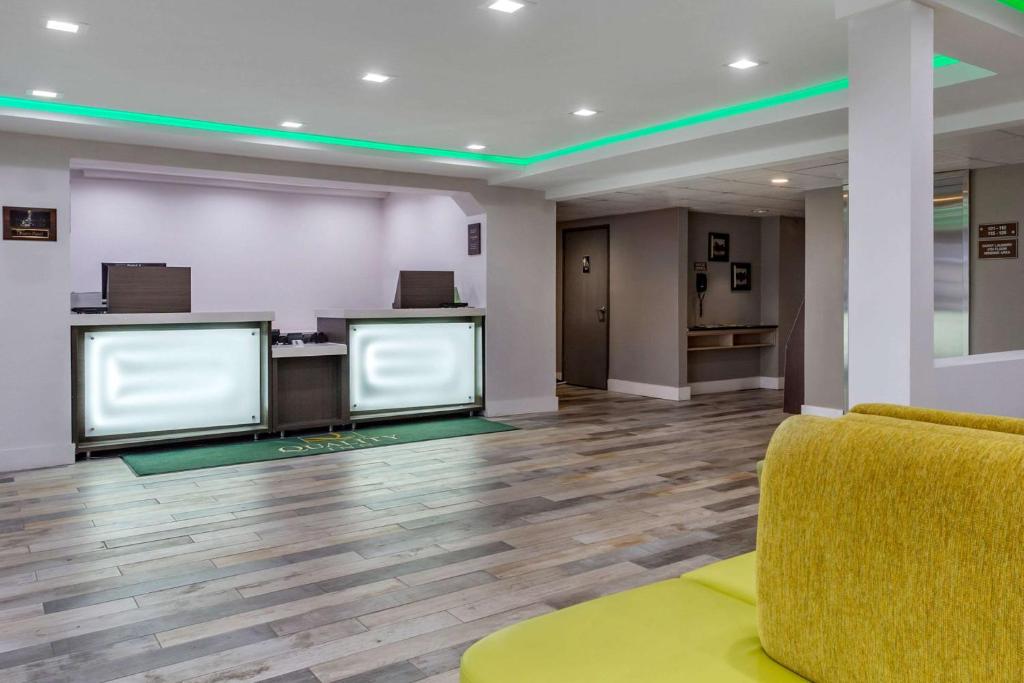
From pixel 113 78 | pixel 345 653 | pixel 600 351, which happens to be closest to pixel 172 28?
pixel 113 78

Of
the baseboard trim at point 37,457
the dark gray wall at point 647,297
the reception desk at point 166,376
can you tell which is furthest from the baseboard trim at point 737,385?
the baseboard trim at point 37,457

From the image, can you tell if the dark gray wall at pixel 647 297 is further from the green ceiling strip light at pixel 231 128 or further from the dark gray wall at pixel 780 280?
the green ceiling strip light at pixel 231 128

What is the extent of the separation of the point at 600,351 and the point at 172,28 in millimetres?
8063

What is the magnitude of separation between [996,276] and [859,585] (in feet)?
21.7

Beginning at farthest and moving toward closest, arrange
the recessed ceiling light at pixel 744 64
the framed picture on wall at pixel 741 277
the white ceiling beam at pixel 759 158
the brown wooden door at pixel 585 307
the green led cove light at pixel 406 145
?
the brown wooden door at pixel 585 307 < the framed picture on wall at pixel 741 277 < the green led cove light at pixel 406 145 < the white ceiling beam at pixel 759 158 < the recessed ceiling light at pixel 744 64

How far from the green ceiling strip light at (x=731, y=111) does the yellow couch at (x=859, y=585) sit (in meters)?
3.78

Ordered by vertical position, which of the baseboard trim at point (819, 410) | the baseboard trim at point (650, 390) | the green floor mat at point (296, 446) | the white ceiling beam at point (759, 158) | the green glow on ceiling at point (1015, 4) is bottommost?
the green floor mat at point (296, 446)

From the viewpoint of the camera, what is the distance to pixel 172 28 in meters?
4.05

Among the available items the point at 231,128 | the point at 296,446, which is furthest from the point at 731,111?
the point at 296,446

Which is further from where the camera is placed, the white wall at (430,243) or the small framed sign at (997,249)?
the white wall at (430,243)

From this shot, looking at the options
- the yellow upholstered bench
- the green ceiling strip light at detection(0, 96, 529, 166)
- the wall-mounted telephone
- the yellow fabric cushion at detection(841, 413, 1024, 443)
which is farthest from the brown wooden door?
the yellow fabric cushion at detection(841, 413, 1024, 443)

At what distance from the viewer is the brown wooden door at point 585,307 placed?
1124 cm

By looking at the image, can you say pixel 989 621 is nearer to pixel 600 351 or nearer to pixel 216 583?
pixel 216 583

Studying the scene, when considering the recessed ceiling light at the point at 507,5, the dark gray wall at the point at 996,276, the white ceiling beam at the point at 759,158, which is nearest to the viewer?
the recessed ceiling light at the point at 507,5
